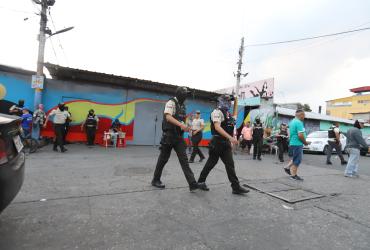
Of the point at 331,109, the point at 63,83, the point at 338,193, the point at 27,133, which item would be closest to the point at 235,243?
the point at 338,193

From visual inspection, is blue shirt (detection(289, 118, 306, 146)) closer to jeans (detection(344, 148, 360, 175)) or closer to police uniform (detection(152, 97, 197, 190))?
jeans (detection(344, 148, 360, 175))

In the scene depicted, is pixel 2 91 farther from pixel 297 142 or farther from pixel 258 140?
pixel 297 142

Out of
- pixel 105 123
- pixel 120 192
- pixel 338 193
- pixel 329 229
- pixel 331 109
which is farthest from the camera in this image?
pixel 331 109

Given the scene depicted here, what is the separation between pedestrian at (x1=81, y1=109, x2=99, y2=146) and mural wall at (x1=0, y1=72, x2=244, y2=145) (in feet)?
2.33

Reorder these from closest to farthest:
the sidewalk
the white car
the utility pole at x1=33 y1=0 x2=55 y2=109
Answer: the sidewalk → the utility pole at x1=33 y1=0 x2=55 y2=109 → the white car

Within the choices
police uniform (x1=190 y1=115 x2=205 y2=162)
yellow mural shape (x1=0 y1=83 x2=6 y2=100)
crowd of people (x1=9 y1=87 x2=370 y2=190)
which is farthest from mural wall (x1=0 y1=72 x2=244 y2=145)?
police uniform (x1=190 y1=115 x2=205 y2=162)

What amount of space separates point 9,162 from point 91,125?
888cm

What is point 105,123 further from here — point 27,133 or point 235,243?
point 235,243

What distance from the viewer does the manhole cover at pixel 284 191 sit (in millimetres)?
4371

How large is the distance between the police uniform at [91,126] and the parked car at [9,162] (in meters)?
8.45

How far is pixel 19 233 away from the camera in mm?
2648

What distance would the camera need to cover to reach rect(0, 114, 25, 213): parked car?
225 cm

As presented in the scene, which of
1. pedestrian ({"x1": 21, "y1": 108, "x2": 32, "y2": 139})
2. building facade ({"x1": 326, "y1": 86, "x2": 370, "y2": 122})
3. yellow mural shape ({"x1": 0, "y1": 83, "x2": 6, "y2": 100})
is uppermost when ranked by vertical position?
building facade ({"x1": 326, "y1": 86, "x2": 370, "y2": 122})

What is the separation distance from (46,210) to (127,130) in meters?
9.52
